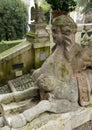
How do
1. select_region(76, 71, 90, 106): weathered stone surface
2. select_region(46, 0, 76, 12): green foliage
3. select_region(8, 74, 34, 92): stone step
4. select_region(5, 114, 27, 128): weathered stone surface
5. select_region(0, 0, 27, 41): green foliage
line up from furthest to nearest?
select_region(0, 0, 27, 41): green foliage < select_region(8, 74, 34, 92): stone step < select_region(46, 0, 76, 12): green foliage < select_region(76, 71, 90, 106): weathered stone surface < select_region(5, 114, 27, 128): weathered stone surface

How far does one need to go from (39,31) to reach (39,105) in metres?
3.20

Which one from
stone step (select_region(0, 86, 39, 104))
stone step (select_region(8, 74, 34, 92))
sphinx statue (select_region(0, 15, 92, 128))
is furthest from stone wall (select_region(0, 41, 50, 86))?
sphinx statue (select_region(0, 15, 92, 128))

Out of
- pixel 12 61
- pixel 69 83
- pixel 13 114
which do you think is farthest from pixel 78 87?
pixel 12 61

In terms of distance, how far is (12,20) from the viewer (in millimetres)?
10281

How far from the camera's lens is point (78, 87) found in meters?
2.22

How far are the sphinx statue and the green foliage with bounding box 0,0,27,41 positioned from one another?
803cm

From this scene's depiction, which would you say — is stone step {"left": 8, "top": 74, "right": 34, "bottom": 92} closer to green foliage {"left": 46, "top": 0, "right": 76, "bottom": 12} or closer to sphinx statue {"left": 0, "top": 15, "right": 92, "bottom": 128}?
green foliage {"left": 46, "top": 0, "right": 76, "bottom": 12}

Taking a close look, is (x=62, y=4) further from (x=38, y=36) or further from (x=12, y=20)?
(x=12, y=20)

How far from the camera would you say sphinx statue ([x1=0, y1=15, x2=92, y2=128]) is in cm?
210

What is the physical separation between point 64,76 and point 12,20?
8590 millimetres

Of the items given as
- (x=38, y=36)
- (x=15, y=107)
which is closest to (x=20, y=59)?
(x=38, y=36)

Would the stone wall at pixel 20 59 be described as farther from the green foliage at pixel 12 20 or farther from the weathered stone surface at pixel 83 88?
the green foliage at pixel 12 20

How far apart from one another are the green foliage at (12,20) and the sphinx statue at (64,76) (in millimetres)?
8032

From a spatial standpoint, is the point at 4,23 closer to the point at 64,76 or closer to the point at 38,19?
the point at 38,19
